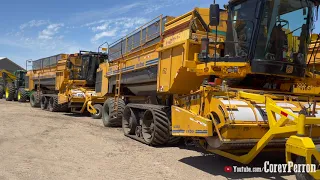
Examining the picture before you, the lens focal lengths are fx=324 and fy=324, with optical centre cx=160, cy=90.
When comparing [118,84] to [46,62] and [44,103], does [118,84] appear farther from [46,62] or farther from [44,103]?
[46,62]

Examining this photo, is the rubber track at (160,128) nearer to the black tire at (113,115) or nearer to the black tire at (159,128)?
the black tire at (159,128)

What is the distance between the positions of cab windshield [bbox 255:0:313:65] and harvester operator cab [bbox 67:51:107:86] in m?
11.3

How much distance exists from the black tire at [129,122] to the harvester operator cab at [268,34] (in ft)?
10.3

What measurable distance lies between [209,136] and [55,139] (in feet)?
14.4

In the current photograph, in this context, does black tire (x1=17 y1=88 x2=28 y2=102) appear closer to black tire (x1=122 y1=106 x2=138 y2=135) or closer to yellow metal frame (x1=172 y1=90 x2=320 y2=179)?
black tire (x1=122 y1=106 x2=138 y2=135)

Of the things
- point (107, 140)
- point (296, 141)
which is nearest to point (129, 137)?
point (107, 140)

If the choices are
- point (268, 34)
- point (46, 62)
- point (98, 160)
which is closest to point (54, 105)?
point (46, 62)

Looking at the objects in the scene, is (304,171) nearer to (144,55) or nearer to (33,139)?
(144,55)

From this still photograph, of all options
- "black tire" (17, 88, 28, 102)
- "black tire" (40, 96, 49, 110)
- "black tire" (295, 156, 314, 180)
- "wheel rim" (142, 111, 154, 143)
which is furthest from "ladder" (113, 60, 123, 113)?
"black tire" (17, 88, 28, 102)

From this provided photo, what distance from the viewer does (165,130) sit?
7.04 m

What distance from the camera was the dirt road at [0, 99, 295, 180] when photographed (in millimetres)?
4934

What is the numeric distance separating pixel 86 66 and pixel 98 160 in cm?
1064

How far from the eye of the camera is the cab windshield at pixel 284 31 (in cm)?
566

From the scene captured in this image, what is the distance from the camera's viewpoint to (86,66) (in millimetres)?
15922
